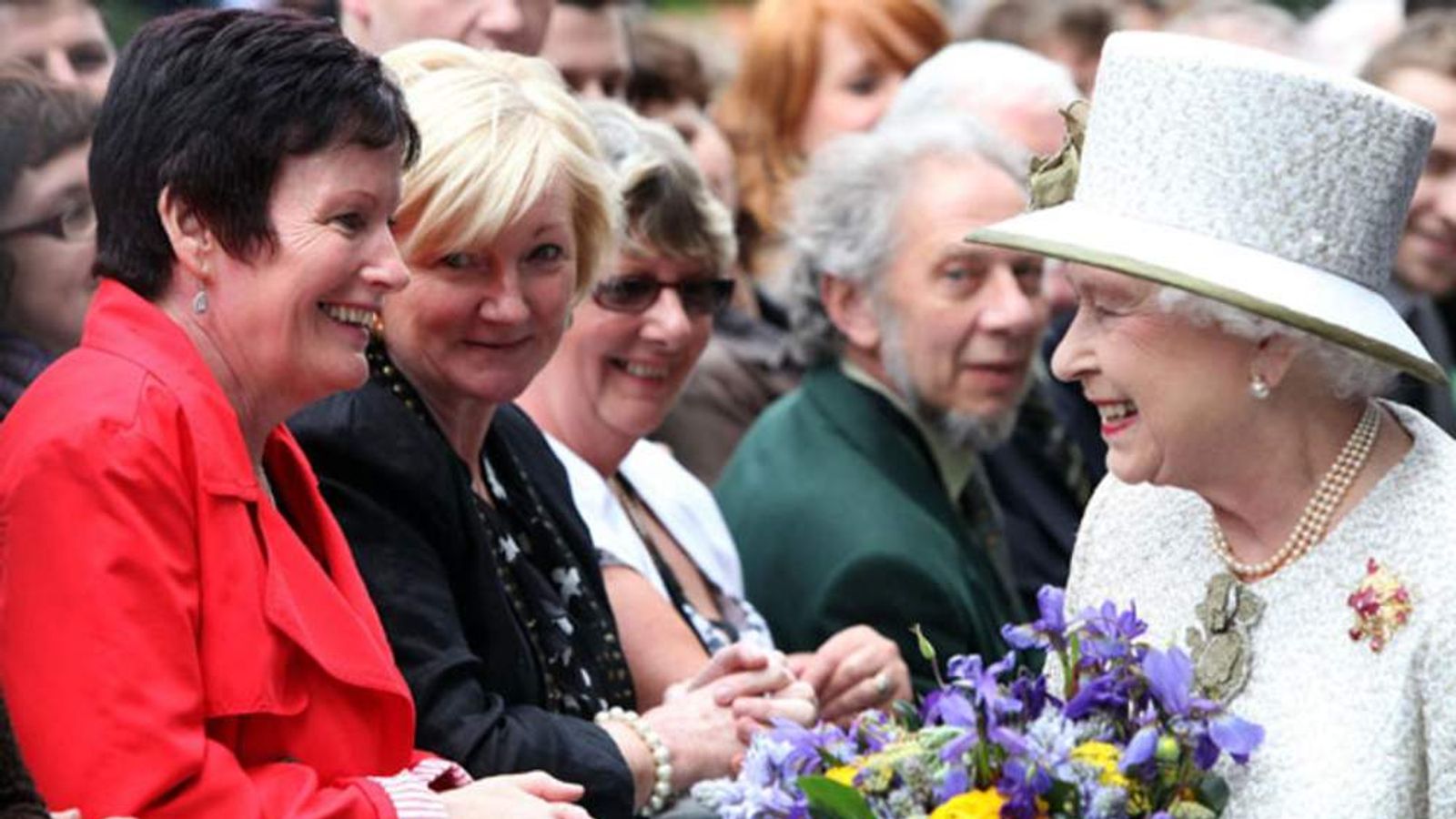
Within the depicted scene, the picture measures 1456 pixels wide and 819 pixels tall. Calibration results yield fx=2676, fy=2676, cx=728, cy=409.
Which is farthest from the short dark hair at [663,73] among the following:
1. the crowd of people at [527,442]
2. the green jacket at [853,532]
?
the crowd of people at [527,442]

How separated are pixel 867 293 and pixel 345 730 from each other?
9.59 feet

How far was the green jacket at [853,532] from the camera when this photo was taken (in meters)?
5.59

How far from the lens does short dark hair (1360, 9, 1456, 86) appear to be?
7.73 m

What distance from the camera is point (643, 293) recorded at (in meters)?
5.34

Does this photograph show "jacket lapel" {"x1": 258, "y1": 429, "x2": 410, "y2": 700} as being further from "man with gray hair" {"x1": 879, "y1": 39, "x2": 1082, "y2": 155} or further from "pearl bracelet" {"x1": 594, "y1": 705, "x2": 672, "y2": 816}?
"man with gray hair" {"x1": 879, "y1": 39, "x2": 1082, "y2": 155}

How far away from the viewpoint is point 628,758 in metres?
4.26

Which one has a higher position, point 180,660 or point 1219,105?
point 1219,105

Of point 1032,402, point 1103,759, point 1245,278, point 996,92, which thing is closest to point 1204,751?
point 1103,759

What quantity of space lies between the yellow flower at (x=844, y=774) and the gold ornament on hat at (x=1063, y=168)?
929 millimetres

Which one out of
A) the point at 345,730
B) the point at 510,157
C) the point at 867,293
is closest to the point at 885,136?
the point at 867,293

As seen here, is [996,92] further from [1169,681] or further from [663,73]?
[1169,681]

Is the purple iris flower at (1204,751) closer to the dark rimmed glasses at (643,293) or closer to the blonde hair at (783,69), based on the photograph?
the dark rimmed glasses at (643,293)

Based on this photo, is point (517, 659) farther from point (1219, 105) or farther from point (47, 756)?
point (1219, 105)

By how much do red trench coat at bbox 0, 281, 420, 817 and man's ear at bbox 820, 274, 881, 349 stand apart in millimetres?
2768
